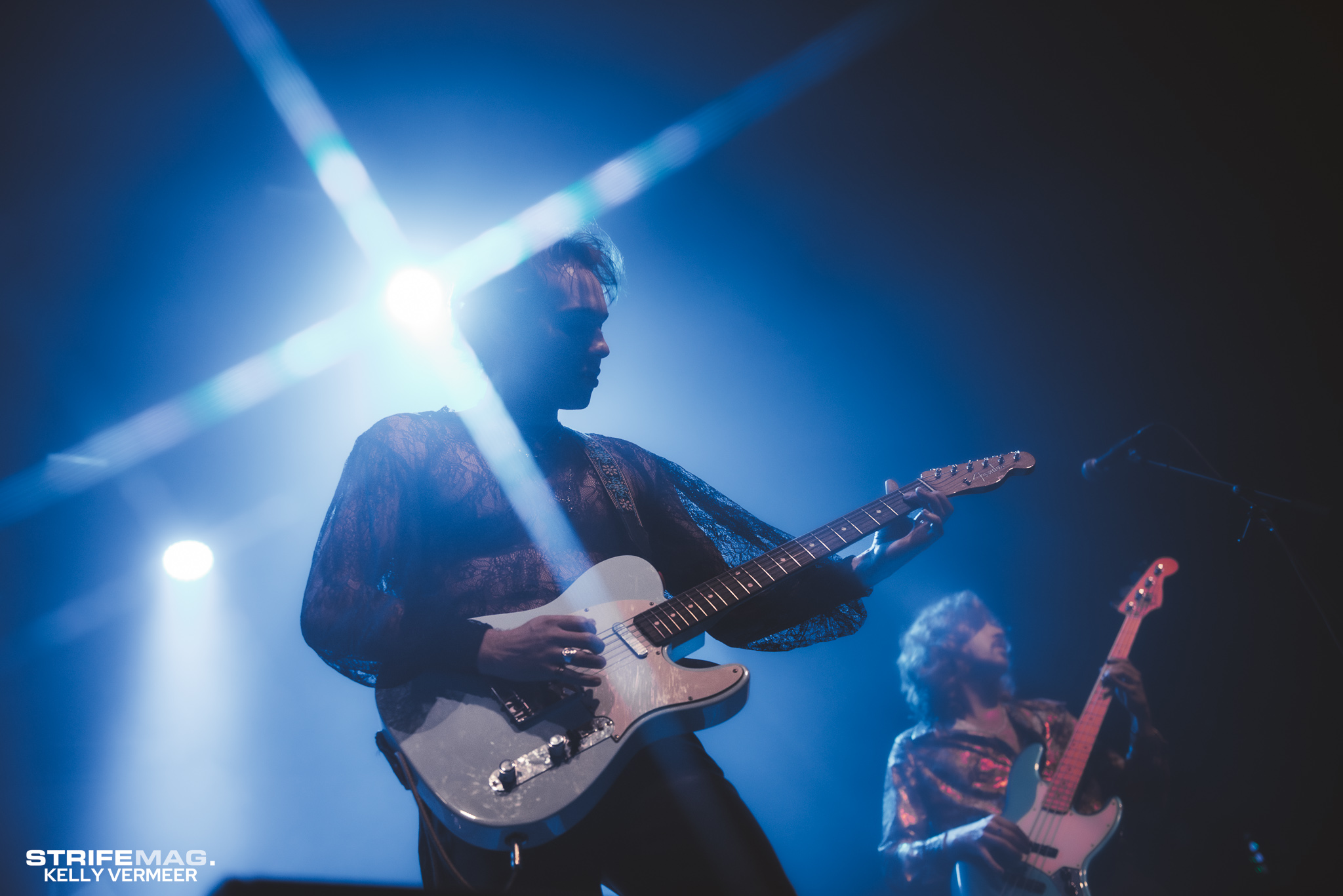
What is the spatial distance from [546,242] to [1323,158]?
5.55 m

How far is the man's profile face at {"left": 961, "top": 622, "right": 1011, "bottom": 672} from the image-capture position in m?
3.93

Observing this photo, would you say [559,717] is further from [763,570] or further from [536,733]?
[763,570]

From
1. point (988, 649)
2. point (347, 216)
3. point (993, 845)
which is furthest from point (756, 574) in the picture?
point (347, 216)

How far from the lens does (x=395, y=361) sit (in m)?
4.80

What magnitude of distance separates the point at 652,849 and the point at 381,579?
1100mm

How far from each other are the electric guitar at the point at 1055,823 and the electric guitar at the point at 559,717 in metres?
2.54

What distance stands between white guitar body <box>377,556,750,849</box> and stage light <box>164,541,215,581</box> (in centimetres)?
523

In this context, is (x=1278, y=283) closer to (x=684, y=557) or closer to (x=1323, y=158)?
(x=1323, y=158)

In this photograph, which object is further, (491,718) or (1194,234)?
(1194,234)

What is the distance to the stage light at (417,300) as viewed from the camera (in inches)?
183

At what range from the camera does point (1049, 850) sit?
2846mm

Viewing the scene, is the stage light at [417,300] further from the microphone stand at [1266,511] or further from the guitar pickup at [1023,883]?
the guitar pickup at [1023,883]

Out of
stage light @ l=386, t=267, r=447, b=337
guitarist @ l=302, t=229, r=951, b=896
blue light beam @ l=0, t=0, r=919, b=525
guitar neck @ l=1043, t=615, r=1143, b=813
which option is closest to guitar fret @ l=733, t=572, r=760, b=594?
guitarist @ l=302, t=229, r=951, b=896

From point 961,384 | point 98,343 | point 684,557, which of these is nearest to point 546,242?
point 684,557
